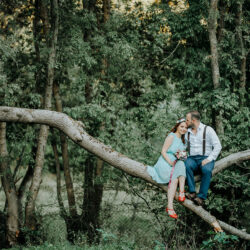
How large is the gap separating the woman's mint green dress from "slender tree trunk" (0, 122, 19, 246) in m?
5.58

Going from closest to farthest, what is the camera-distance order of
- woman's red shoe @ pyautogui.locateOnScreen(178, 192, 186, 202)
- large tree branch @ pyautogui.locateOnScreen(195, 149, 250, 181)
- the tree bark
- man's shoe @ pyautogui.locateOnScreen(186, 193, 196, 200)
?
woman's red shoe @ pyautogui.locateOnScreen(178, 192, 186, 202), man's shoe @ pyautogui.locateOnScreen(186, 193, 196, 200), large tree branch @ pyautogui.locateOnScreen(195, 149, 250, 181), the tree bark

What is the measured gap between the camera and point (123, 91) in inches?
432

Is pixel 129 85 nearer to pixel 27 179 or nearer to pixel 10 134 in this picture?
pixel 10 134

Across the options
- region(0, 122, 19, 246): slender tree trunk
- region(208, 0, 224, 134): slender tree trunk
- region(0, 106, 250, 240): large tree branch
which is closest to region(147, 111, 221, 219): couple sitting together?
region(0, 106, 250, 240): large tree branch

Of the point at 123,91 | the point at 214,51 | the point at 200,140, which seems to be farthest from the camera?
the point at 123,91

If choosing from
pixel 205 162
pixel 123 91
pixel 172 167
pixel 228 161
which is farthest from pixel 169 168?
pixel 123 91

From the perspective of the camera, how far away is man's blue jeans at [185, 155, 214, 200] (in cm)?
560

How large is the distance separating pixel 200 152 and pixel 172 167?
2.19 feet

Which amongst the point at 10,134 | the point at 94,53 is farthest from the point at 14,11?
the point at 10,134

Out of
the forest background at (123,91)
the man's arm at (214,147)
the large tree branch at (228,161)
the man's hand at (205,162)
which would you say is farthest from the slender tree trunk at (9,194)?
the man's arm at (214,147)

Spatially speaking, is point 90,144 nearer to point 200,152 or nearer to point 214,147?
point 200,152

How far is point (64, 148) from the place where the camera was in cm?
1064

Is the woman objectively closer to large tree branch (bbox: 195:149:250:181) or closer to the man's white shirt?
the man's white shirt

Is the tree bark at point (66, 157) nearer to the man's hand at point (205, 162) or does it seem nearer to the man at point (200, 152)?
the man at point (200, 152)
